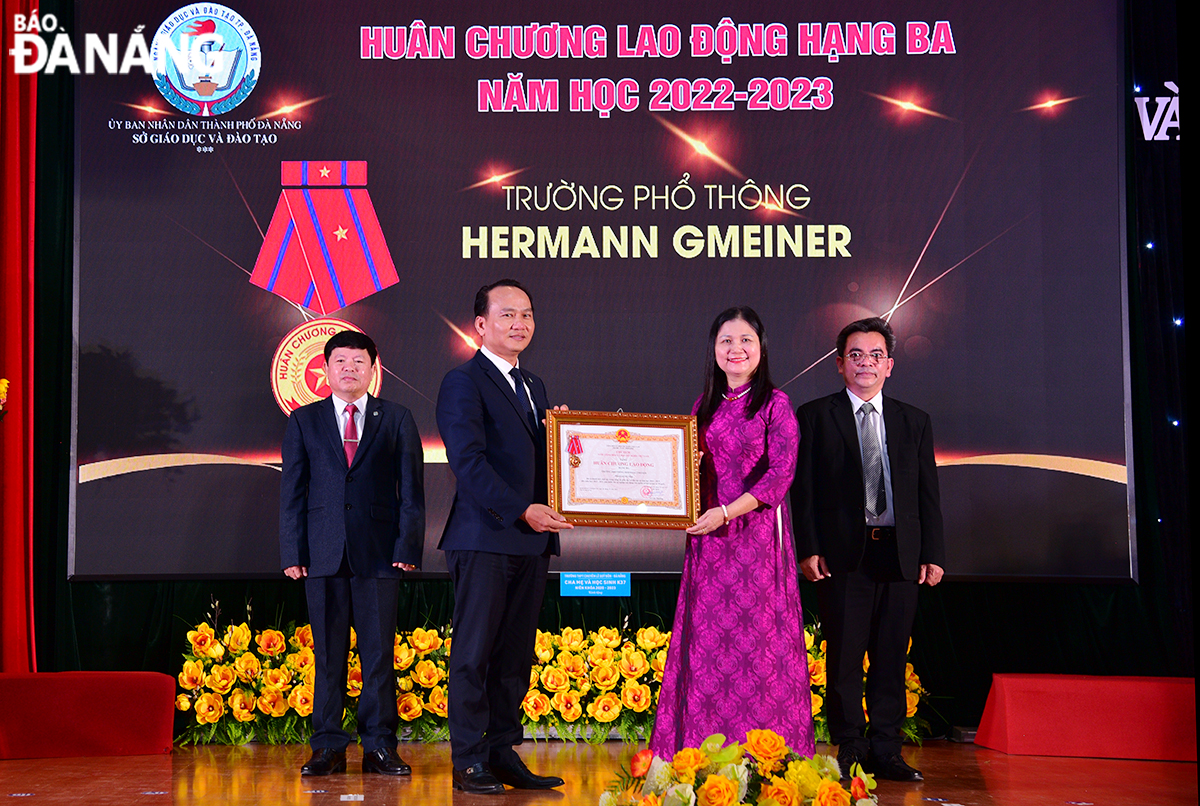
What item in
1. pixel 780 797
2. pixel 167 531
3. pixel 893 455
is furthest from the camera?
pixel 167 531

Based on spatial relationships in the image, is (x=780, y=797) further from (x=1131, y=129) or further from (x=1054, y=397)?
(x=1131, y=129)

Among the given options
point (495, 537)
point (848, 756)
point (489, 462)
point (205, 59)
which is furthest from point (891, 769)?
point (205, 59)

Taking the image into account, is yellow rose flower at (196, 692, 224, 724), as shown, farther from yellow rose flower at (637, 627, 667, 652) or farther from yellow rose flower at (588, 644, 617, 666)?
yellow rose flower at (637, 627, 667, 652)

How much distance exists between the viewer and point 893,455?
3.69 m

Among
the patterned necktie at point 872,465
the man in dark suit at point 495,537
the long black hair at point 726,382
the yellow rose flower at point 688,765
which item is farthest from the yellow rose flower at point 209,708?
the yellow rose flower at point 688,765

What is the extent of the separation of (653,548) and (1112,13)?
10.1 feet

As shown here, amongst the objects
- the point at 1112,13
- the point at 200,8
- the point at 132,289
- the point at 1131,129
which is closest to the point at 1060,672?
the point at 1131,129

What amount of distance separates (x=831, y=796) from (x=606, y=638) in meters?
2.86

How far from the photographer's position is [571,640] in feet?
14.6

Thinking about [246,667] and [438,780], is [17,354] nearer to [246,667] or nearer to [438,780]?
[246,667]

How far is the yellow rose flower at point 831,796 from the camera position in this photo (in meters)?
1.65

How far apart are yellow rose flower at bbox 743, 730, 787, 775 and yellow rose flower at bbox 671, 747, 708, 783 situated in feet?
0.29

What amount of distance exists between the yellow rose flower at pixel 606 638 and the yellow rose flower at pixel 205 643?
1.54 meters

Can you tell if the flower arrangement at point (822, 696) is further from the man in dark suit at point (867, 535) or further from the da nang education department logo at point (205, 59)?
the da nang education department logo at point (205, 59)
